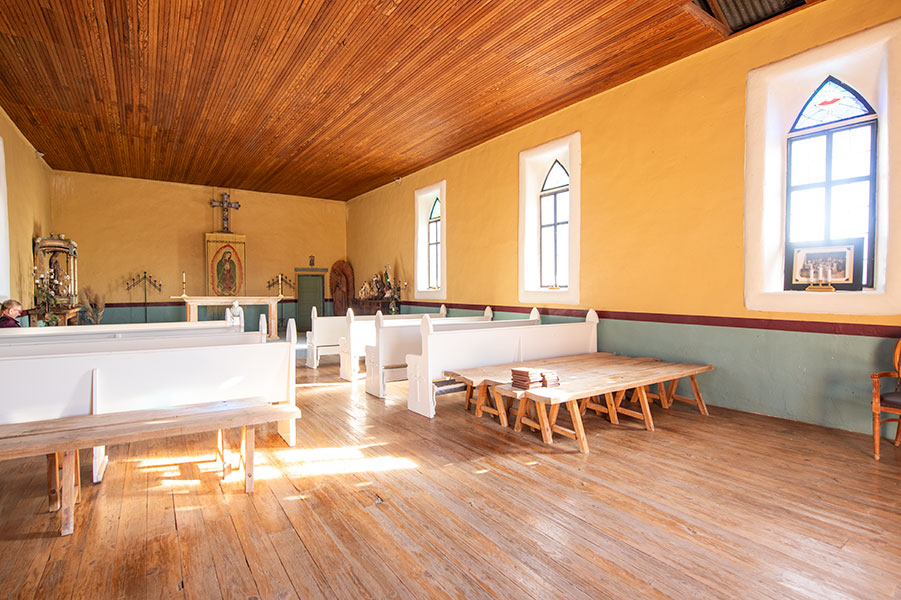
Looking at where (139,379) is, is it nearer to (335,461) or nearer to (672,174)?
(335,461)

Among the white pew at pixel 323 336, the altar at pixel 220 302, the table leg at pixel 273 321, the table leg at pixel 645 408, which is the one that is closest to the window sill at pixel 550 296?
the white pew at pixel 323 336

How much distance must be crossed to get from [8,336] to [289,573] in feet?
12.3

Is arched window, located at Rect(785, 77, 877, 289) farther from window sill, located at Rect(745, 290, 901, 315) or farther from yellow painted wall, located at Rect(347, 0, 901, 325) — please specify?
yellow painted wall, located at Rect(347, 0, 901, 325)

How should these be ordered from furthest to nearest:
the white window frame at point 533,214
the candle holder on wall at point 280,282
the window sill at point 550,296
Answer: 1. the candle holder on wall at point 280,282
2. the white window frame at point 533,214
3. the window sill at point 550,296

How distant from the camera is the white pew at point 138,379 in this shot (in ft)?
9.11

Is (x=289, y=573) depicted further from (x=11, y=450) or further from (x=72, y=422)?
(x=72, y=422)

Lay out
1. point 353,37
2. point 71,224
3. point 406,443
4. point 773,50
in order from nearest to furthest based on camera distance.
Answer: point 406,443
point 773,50
point 353,37
point 71,224

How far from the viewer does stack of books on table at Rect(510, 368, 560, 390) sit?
3.56m

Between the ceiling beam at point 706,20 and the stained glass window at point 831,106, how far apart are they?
975mm

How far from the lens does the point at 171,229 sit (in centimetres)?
1111

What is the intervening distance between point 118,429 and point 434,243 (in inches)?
288

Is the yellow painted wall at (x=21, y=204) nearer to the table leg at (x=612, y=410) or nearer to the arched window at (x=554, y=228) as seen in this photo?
the arched window at (x=554, y=228)

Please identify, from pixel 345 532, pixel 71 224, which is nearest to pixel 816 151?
pixel 345 532

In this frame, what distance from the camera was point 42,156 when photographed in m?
8.72
